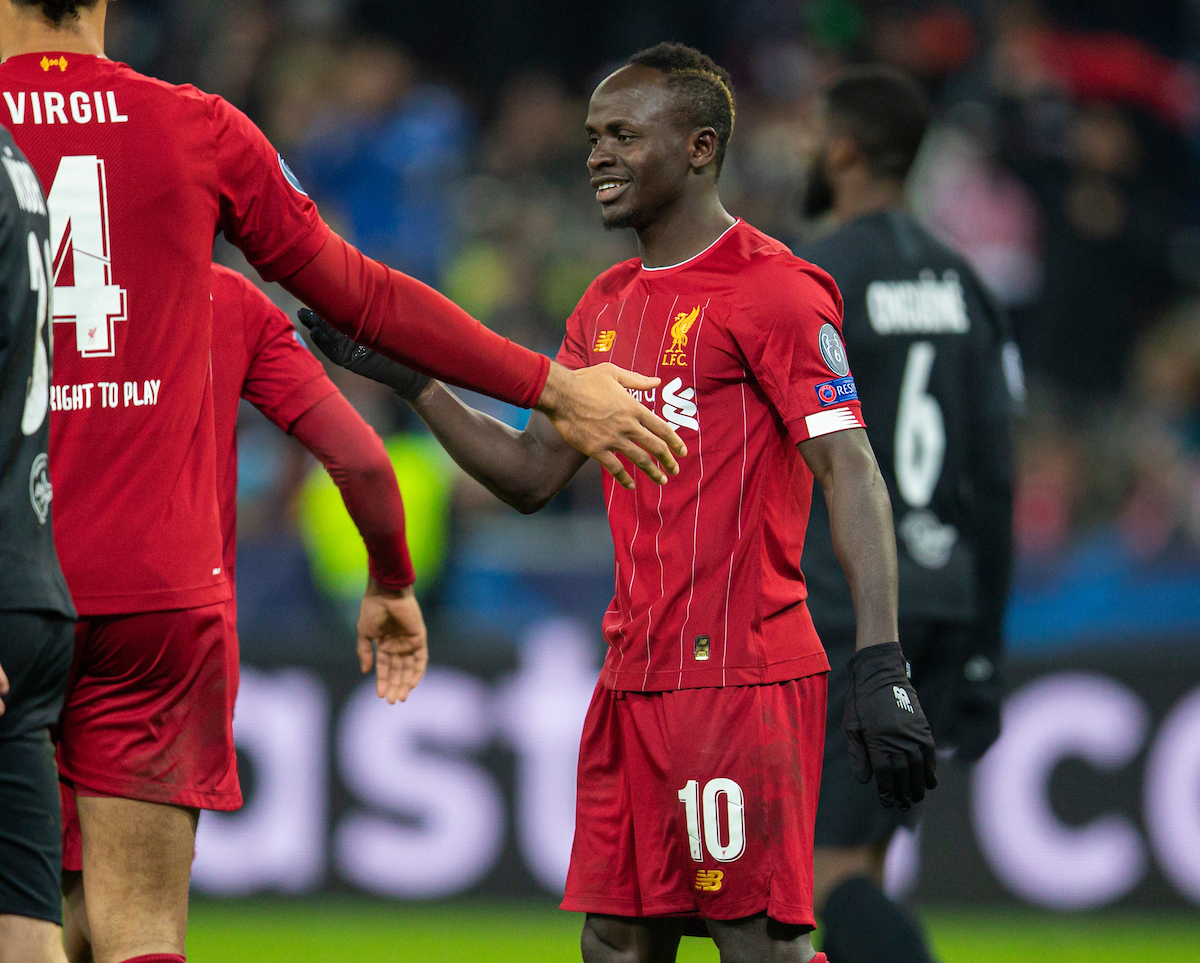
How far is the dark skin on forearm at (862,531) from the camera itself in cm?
359

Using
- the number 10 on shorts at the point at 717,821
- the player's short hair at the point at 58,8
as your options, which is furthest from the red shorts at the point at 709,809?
the player's short hair at the point at 58,8

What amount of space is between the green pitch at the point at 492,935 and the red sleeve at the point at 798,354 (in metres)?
3.80

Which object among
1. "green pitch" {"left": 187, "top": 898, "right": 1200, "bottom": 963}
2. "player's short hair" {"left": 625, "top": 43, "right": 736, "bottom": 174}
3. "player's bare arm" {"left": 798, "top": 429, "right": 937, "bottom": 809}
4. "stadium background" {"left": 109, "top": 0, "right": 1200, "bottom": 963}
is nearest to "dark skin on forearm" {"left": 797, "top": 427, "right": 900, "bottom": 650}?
"player's bare arm" {"left": 798, "top": 429, "right": 937, "bottom": 809}

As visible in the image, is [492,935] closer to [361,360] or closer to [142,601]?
[361,360]

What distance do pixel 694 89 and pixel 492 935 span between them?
434 cm

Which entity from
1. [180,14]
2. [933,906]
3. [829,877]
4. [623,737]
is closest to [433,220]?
[180,14]

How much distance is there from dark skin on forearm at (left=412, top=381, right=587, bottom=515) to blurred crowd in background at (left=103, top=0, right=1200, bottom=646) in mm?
4137

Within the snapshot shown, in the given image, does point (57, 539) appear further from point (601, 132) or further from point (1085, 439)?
point (1085, 439)

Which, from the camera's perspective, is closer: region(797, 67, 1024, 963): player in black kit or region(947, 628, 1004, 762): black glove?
region(797, 67, 1024, 963): player in black kit

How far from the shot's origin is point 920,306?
5047 millimetres

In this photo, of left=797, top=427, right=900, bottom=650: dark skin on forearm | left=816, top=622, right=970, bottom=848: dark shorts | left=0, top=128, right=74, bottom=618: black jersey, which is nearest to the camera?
left=0, top=128, right=74, bottom=618: black jersey

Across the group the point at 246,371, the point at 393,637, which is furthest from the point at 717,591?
the point at 246,371

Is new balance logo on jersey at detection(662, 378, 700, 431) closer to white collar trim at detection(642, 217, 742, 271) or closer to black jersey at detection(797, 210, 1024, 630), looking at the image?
white collar trim at detection(642, 217, 742, 271)

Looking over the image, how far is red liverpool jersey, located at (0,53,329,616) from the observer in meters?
3.34
